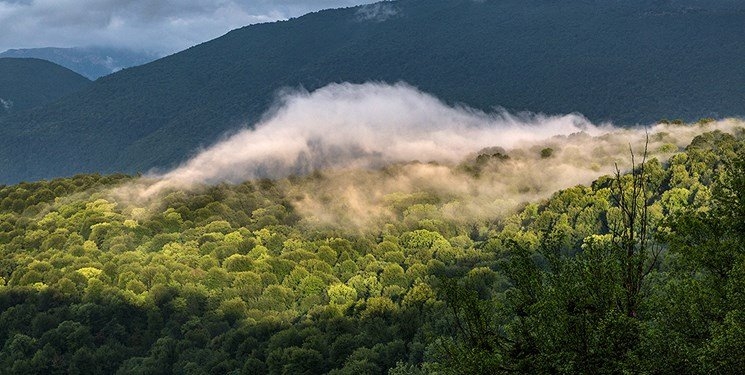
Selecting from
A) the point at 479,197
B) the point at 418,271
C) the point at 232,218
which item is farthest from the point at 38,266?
the point at 479,197

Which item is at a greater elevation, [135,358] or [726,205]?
[726,205]

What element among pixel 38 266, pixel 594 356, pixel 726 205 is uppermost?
pixel 726 205

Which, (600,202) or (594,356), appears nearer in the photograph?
(594,356)

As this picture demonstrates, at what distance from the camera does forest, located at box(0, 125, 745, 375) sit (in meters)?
24.4

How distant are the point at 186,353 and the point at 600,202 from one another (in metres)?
85.0

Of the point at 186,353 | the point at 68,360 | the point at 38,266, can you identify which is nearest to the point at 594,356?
the point at 186,353

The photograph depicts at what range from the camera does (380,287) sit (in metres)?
131

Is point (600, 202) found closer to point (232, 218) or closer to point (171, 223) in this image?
point (232, 218)

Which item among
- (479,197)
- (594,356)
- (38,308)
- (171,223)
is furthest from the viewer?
(479,197)

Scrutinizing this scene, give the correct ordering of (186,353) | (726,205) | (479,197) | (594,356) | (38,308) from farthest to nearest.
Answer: (479,197) < (38,308) < (186,353) < (726,205) < (594,356)

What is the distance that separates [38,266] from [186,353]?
2233 inches

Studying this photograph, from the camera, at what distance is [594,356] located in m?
24.0

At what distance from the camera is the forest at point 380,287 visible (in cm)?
2442

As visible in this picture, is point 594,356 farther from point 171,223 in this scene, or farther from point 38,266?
point 171,223
